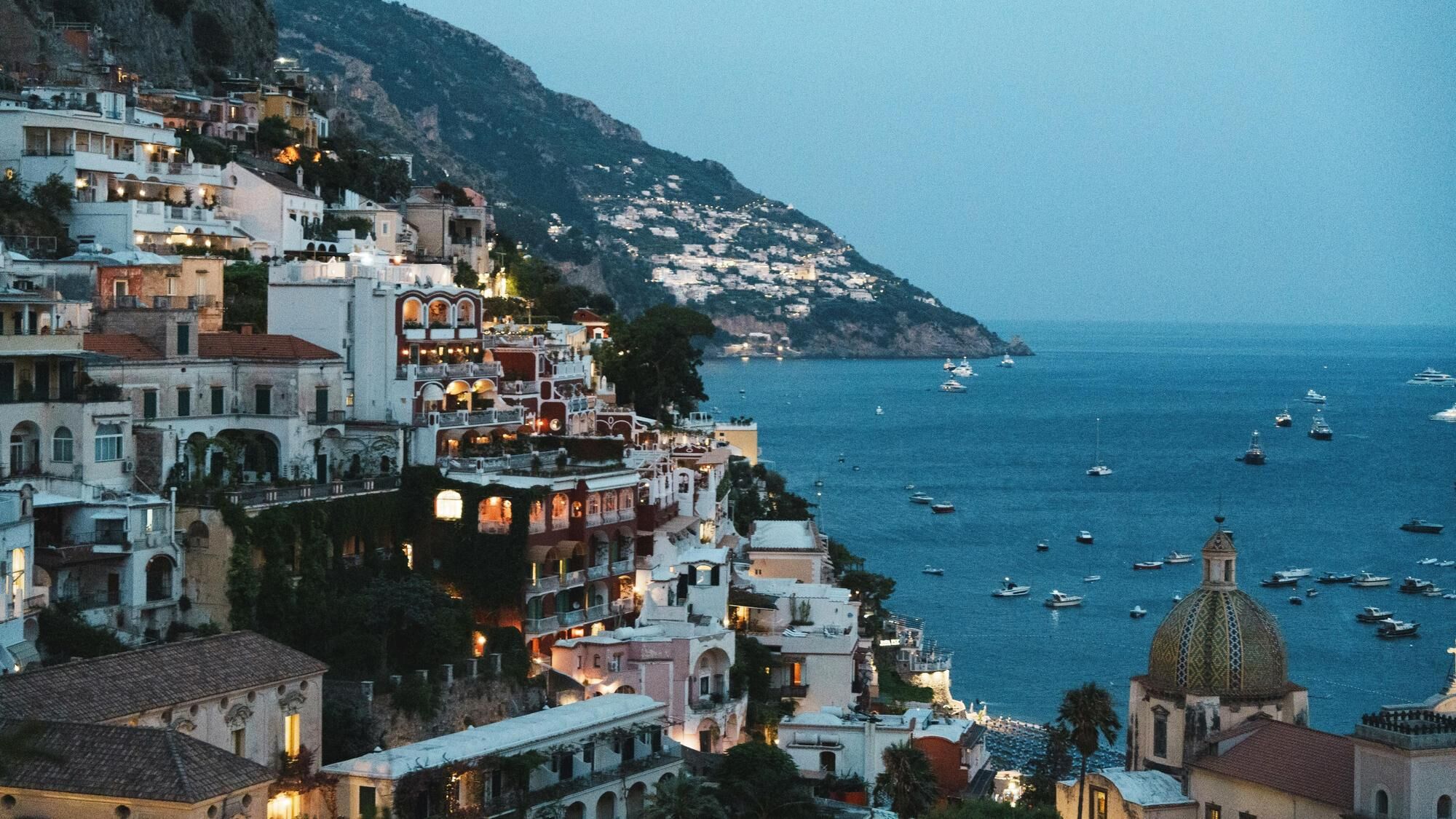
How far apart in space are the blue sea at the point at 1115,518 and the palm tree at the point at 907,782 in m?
24.7

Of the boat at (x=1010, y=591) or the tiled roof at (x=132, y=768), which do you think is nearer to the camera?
the tiled roof at (x=132, y=768)

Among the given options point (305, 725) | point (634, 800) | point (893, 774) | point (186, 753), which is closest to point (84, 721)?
point (186, 753)

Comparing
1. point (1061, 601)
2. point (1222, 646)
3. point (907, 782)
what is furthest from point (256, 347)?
point (1061, 601)

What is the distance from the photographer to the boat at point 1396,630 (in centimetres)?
8094

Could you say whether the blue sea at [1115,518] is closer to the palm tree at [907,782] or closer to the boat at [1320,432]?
the boat at [1320,432]

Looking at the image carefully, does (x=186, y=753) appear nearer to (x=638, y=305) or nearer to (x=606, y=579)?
(x=606, y=579)

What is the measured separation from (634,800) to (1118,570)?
62.5 metres

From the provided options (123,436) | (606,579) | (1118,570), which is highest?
(123,436)

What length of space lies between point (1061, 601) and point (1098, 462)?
199 feet

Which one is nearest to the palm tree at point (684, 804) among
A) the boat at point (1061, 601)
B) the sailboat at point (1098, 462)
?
the boat at point (1061, 601)

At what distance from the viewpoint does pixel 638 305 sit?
551 ft

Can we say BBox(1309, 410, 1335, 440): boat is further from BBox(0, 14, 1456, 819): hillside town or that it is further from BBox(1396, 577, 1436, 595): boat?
BBox(0, 14, 1456, 819): hillside town

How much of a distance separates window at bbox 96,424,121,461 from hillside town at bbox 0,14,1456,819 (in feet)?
0.31

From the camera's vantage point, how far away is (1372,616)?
84.0m
